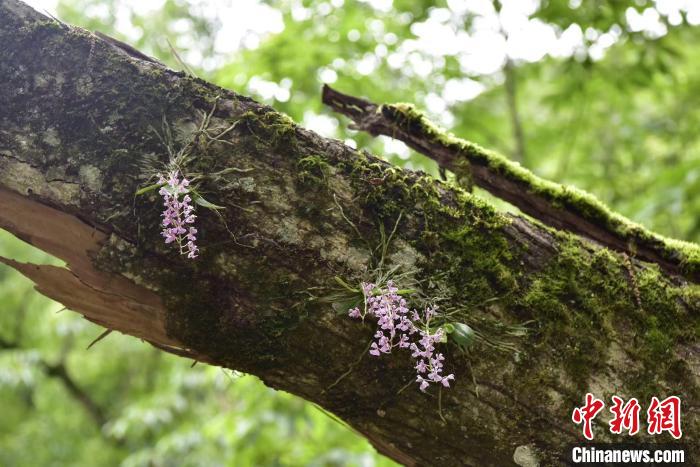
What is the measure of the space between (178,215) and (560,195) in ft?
3.92

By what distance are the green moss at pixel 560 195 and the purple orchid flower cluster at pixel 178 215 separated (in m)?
0.77

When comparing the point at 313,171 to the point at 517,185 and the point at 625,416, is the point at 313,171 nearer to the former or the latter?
the point at 517,185

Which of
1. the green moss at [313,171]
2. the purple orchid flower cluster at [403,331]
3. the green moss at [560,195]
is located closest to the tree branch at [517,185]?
the green moss at [560,195]

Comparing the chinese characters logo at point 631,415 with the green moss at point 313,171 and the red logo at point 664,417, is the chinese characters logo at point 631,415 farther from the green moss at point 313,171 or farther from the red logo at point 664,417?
the green moss at point 313,171

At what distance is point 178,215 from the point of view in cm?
123

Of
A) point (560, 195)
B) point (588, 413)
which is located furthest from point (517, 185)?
point (588, 413)

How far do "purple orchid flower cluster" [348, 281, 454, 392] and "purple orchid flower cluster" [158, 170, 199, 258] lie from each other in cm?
38

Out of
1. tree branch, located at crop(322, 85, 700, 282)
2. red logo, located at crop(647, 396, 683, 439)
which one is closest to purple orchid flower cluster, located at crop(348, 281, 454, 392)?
red logo, located at crop(647, 396, 683, 439)

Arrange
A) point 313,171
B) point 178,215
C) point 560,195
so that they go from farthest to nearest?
1. point 560,195
2. point 313,171
3. point 178,215

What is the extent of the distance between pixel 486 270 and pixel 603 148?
4.09m

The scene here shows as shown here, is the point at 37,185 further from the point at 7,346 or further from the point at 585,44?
the point at 7,346

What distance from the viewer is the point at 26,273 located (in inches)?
53.4

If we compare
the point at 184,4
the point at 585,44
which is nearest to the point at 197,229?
the point at 585,44

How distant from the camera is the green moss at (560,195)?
175 cm
